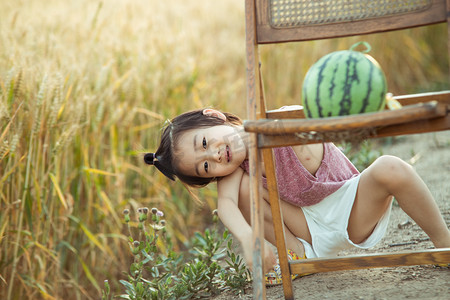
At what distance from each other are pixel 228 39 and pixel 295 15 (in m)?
3.56

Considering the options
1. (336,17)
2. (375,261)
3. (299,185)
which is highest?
(336,17)

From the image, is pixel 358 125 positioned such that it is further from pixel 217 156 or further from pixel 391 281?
pixel 391 281

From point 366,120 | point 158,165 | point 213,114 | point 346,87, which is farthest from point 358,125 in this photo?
point 158,165

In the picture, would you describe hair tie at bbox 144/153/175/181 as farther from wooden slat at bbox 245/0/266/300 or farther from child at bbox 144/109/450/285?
wooden slat at bbox 245/0/266/300

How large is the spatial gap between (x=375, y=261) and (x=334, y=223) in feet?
1.23

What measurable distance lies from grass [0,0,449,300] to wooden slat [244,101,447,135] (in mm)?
1365

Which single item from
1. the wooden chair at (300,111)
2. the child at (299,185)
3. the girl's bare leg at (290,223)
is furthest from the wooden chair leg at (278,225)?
the girl's bare leg at (290,223)

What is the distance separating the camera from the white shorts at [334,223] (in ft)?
7.15

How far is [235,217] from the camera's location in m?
1.99

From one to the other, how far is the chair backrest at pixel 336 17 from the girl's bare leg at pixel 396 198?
49cm

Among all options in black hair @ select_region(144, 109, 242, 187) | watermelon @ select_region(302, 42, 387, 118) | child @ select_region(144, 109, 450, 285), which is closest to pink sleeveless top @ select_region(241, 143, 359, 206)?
child @ select_region(144, 109, 450, 285)

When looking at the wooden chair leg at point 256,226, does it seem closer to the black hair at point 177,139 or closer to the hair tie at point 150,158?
the black hair at point 177,139

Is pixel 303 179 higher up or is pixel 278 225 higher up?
pixel 303 179

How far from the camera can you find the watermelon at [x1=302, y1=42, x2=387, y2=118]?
1570mm
